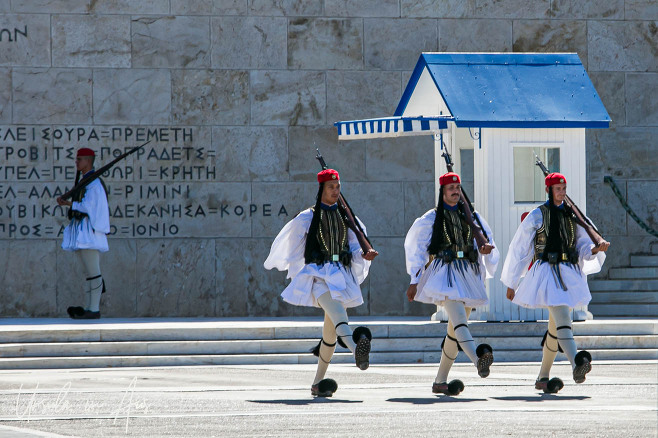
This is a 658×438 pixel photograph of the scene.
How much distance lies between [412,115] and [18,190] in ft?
18.4

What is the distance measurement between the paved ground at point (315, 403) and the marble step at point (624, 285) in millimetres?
4227

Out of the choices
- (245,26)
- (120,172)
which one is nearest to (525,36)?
(245,26)

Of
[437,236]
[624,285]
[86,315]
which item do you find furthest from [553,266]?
[86,315]

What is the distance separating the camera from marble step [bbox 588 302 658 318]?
18.2 m

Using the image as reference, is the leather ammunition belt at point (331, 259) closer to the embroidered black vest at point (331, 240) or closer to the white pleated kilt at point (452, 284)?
the embroidered black vest at point (331, 240)

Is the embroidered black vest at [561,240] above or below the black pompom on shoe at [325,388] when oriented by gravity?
above

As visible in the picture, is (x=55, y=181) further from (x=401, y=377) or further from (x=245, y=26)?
(x=401, y=377)

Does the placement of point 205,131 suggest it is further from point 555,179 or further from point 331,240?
point 555,179

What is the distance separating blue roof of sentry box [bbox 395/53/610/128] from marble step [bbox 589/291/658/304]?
331cm

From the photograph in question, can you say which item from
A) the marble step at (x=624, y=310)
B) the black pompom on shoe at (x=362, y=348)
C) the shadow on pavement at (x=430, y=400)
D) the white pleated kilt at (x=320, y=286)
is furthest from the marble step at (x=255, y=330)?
the black pompom on shoe at (x=362, y=348)

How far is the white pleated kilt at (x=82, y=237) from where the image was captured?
1739 centimetres

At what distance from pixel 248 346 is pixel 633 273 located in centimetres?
679

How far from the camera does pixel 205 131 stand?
1942 centimetres

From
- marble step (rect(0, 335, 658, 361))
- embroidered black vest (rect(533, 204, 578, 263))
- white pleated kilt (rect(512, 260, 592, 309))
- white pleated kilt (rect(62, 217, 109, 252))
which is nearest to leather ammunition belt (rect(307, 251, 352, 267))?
white pleated kilt (rect(512, 260, 592, 309))
